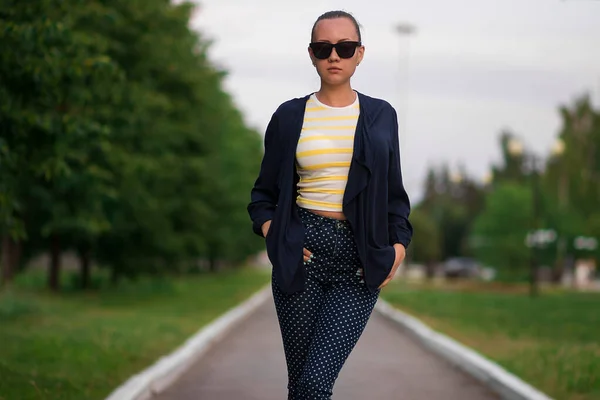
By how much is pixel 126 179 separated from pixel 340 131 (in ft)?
65.3

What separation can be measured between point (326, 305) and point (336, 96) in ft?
2.81

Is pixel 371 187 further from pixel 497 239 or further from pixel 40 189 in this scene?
pixel 497 239

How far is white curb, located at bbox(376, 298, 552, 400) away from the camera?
8398 mm

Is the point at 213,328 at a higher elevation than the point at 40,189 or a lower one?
lower

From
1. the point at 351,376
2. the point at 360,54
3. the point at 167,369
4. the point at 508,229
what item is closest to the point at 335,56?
the point at 360,54

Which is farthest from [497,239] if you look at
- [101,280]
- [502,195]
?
[101,280]

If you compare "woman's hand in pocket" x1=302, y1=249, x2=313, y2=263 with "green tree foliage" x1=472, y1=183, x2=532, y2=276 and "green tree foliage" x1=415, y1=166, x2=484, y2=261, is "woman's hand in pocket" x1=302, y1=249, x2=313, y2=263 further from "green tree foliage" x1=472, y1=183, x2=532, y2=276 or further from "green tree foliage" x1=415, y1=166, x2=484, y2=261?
"green tree foliage" x1=415, y1=166, x2=484, y2=261

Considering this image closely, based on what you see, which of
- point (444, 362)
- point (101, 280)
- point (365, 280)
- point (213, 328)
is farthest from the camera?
point (101, 280)

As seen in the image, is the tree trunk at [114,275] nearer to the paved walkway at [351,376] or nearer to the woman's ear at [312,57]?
the paved walkway at [351,376]

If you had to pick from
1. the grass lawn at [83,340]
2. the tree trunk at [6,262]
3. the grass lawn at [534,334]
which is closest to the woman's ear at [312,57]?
the grass lawn at [83,340]

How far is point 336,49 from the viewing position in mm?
4445

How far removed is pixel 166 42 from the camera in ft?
80.5

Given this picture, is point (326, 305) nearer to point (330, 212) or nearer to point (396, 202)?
point (330, 212)

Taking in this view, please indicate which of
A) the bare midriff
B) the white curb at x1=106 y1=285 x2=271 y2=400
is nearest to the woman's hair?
the bare midriff
